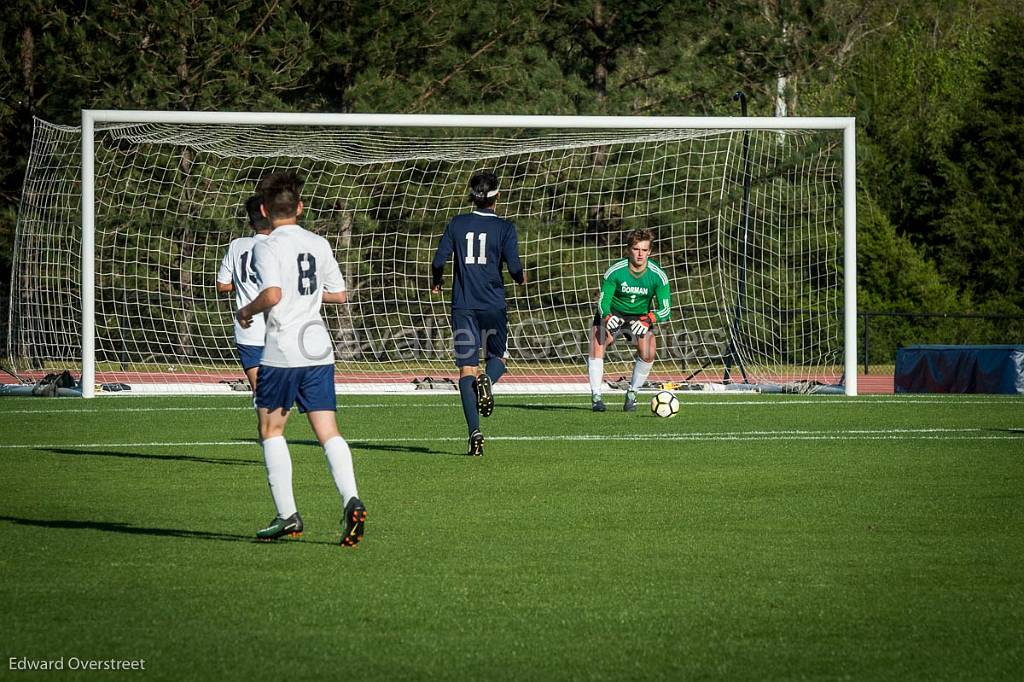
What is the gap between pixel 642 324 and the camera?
16.2m

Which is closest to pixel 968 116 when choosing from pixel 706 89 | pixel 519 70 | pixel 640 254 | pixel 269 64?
pixel 706 89

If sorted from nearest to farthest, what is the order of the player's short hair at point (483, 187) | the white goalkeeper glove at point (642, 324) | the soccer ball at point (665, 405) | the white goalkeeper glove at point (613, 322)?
the player's short hair at point (483, 187)
the soccer ball at point (665, 405)
the white goalkeeper glove at point (642, 324)
the white goalkeeper glove at point (613, 322)

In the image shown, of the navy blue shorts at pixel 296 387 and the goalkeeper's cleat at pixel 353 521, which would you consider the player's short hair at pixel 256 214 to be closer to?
the navy blue shorts at pixel 296 387

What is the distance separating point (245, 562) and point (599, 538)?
5.82ft

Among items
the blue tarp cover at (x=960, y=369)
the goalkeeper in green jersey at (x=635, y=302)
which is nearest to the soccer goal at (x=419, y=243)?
the blue tarp cover at (x=960, y=369)

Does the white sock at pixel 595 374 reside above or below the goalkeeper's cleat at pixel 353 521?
above

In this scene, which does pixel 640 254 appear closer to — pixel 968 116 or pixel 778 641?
pixel 778 641

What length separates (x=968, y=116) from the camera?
1396 inches

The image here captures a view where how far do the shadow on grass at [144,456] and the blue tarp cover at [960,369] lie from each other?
483 inches

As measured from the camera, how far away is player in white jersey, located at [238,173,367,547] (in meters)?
7.01

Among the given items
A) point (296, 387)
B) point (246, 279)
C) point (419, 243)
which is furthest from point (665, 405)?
point (419, 243)

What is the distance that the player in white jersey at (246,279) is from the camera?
10.7 m

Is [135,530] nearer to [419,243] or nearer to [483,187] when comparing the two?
[483,187]

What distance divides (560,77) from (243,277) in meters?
19.6
